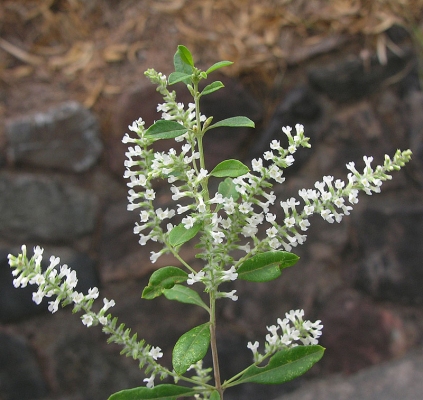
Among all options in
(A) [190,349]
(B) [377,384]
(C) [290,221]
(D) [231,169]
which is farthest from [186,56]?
(B) [377,384]

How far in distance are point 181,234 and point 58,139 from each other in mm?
1240

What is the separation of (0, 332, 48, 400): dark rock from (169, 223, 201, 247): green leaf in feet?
4.52

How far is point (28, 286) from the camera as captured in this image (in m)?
1.78

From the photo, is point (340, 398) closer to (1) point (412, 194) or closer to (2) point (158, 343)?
(2) point (158, 343)

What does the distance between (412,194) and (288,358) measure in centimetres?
140

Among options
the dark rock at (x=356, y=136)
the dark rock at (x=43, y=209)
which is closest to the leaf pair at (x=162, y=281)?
the dark rock at (x=43, y=209)

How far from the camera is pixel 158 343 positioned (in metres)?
1.85

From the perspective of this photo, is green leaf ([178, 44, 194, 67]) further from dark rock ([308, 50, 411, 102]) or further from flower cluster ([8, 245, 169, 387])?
dark rock ([308, 50, 411, 102])

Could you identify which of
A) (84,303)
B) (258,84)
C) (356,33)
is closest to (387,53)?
(356,33)

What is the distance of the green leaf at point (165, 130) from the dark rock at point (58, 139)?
1.18 m

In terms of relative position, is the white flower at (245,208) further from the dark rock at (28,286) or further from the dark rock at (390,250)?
the dark rock at (390,250)

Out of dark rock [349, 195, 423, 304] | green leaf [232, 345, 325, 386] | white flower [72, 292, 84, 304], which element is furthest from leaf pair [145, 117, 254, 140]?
dark rock [349, 195, 423, 304]

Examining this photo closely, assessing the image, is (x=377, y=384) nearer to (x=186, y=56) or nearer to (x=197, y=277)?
(x=197, y=277)

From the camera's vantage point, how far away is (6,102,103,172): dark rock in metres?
1.77
